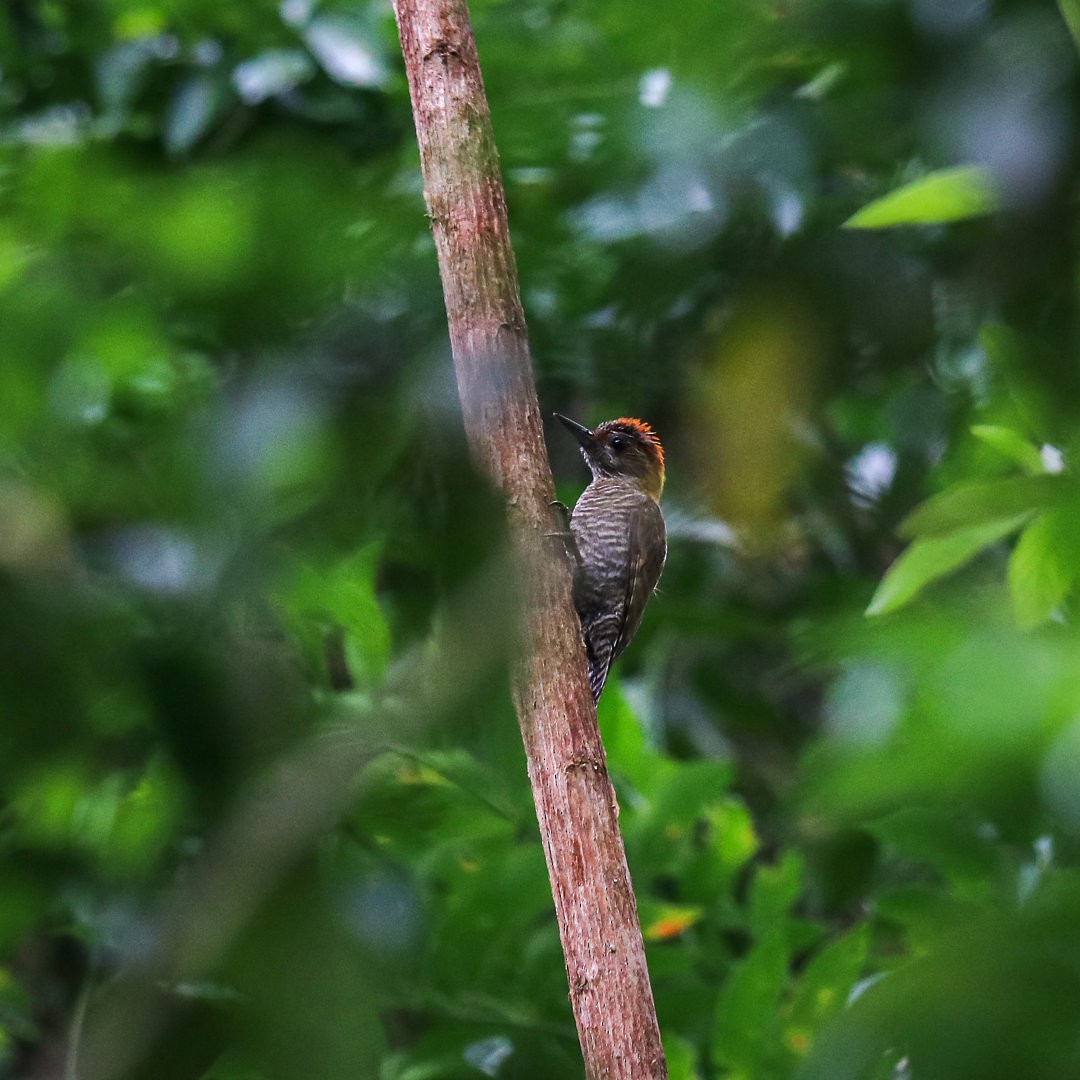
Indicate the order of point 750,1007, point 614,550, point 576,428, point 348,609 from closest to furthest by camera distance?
point 348,609
point 576,428
point 750,1007
point 614,550

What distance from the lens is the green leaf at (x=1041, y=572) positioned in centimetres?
47

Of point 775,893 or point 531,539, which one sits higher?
point 531,539

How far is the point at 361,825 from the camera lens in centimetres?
49

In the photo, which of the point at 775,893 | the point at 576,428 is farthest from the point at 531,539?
the point at 775,893

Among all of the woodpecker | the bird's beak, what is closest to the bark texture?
the bird's beak

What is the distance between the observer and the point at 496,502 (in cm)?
48

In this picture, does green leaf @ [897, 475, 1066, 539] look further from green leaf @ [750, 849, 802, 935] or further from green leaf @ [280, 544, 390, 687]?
green leaf @ [750, 849, 802, 935]

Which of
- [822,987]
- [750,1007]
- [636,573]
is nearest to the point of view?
[750,1007]

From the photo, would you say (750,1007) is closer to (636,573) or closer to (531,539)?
(531,539)

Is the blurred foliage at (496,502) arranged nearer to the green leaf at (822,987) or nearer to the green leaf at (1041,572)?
the green leaf at (1041,572)

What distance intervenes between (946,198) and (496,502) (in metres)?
0.21

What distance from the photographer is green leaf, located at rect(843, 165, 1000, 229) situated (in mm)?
Result: 496

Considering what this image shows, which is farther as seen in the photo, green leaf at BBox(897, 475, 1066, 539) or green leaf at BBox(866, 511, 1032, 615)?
green leaf at BBox(866, 511, 1032, 615)

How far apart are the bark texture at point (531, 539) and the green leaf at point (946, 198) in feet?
0.55
